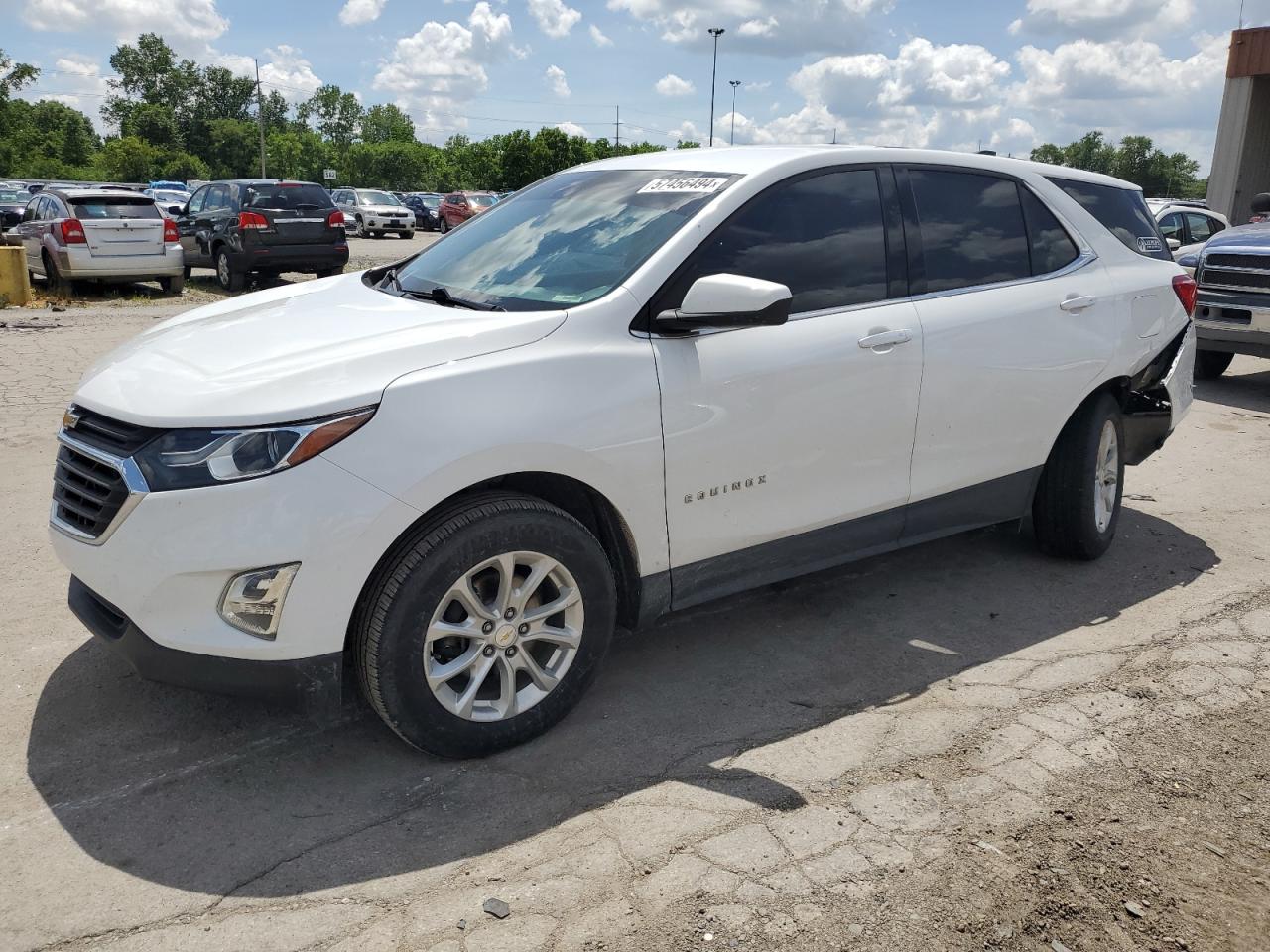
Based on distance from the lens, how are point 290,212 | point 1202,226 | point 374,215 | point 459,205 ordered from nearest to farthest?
point 1202,226 → point 290,212 → point 374,215 → point 459,205

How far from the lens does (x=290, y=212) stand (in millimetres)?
15867

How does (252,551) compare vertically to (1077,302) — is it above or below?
below

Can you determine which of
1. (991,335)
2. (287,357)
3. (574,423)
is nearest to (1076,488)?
(991,335)

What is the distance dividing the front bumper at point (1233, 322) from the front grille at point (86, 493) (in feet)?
32.1

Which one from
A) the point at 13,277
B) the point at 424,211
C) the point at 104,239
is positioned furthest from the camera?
the point at 424,211

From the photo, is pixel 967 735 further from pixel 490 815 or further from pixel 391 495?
pixel 391 495

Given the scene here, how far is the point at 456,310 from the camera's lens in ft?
11.2

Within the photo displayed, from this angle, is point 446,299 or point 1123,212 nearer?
point 446,299

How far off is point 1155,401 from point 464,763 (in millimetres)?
3851

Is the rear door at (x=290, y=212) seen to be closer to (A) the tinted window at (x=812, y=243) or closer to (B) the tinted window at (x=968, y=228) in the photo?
(B) the tinted window at (x=968, y=228)

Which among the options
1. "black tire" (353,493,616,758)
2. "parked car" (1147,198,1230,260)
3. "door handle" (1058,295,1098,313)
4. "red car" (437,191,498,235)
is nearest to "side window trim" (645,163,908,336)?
"door handle" (1058,295,1098,313)

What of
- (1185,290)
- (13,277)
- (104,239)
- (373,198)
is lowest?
(13,277)

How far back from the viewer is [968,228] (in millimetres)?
4312

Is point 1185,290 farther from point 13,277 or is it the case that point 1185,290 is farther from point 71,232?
point 71,232
